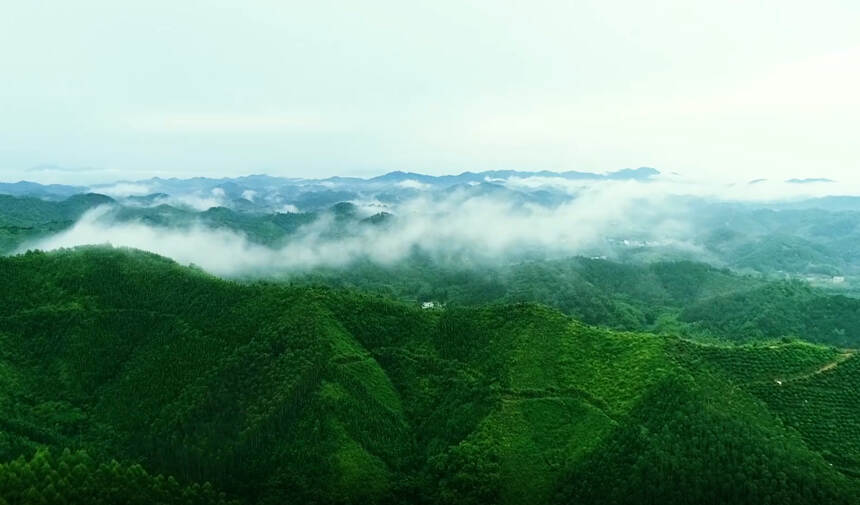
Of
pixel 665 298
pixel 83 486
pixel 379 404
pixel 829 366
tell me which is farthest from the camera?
pixel 665 298

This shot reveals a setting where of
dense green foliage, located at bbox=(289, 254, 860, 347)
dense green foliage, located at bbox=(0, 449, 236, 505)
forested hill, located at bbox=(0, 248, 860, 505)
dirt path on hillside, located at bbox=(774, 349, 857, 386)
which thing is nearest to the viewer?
dense green foliage, located at bbox=(0, 449, 236, 505)

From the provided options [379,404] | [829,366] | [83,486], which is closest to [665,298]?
[829,366]

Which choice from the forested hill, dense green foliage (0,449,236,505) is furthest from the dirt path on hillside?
dense green foliage (0,449,236,505)

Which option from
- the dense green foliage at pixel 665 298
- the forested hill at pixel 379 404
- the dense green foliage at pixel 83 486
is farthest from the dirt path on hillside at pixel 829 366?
the dense green foliage at pixel 83 486

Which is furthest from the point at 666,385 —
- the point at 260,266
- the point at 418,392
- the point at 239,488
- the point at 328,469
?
the point at 260,266

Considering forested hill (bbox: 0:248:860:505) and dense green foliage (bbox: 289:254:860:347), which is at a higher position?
forested hill (bbox: 0:248:860:505)

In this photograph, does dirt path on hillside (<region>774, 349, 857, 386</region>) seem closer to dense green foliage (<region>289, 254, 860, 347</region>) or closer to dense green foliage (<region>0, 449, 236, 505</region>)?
dense green foliage (<region>289, 254, 860, 347</region>)

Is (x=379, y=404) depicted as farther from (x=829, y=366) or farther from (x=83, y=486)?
(x=829, y=366)

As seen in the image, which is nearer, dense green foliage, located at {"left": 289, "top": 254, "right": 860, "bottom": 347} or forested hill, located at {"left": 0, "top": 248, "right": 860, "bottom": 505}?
forested hill, located at {"left": 0, "top": 248, "right": 860, "bottom": 505}

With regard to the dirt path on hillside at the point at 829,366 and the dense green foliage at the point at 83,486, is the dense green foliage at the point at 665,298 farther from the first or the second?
the dense green foliage at the point at 83,486
